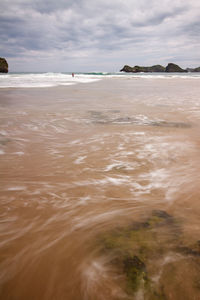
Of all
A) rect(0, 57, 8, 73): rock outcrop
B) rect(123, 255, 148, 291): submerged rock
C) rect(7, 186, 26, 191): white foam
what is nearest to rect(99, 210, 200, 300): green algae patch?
rect(123, 255, 148, 291): submerged rock

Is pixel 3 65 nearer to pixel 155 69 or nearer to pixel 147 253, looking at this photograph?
pixel 147 253

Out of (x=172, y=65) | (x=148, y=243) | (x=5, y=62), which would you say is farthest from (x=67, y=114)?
(x=172, y=65)

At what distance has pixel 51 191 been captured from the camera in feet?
6.26

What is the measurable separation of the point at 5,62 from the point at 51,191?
5587 cm

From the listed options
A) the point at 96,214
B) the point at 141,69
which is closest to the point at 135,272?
the point at 96,214

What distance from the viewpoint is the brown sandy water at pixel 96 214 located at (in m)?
1.00

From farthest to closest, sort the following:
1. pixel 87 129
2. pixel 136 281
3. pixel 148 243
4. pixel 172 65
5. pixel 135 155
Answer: pixel 172 65
pixel 87 129
pixel 135 155
pixel 148 243
pixel 136 281

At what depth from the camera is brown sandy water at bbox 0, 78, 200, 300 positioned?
1.00m

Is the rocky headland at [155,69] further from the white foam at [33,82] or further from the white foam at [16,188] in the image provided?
the white foam at [16,188]

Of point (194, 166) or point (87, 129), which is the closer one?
point (194, 166)

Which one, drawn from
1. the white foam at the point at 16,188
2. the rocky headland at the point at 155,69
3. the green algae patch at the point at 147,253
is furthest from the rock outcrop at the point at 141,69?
the green algae patch at the point at 147,253

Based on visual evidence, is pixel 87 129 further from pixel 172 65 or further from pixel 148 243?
pixel 172 65

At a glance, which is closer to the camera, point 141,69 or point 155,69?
point 141,69

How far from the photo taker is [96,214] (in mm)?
1577
